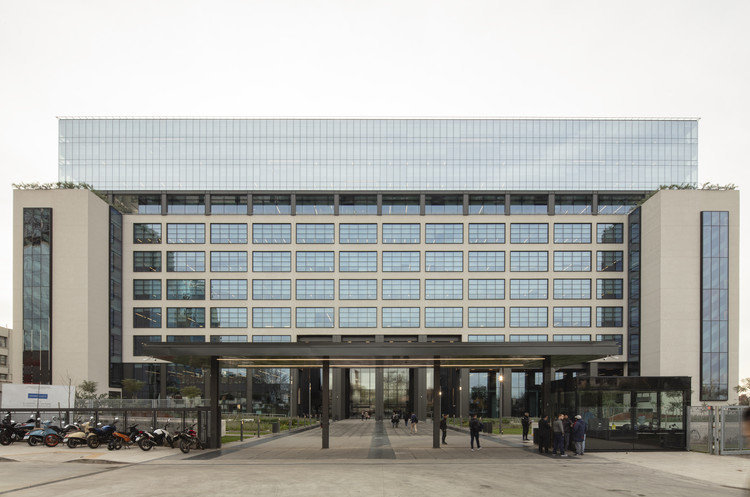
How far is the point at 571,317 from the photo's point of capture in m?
86.5

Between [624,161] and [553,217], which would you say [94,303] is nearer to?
[553,217]

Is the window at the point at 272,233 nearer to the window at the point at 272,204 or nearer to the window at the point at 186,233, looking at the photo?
the window at the point at 272,204

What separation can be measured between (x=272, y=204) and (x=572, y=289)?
42857mm

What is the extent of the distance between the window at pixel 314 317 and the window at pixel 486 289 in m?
19.6

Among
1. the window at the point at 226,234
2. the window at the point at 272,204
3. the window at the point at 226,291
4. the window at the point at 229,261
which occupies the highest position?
the window at the point at 272,204

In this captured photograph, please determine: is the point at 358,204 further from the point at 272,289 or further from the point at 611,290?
the point at 611,290

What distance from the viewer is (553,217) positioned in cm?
8806

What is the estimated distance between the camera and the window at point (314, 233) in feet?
291

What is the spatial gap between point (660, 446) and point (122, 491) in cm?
2481

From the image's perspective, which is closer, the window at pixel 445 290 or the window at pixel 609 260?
the window at pixel 609 260

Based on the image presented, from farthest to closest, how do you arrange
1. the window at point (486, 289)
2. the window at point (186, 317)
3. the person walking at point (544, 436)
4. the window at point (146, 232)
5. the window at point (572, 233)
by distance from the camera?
the window at point (146, 232) < the window at point (572, 233) < the window at point (486, 289) < the window at point (186, 317) < the person walking at point (544, 436)

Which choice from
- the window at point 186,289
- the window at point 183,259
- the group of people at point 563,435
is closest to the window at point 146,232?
the window at point 183,259

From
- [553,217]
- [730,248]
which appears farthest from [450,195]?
[730,248]

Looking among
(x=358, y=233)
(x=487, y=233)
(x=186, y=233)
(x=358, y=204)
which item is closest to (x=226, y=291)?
(x=186, y=233)
